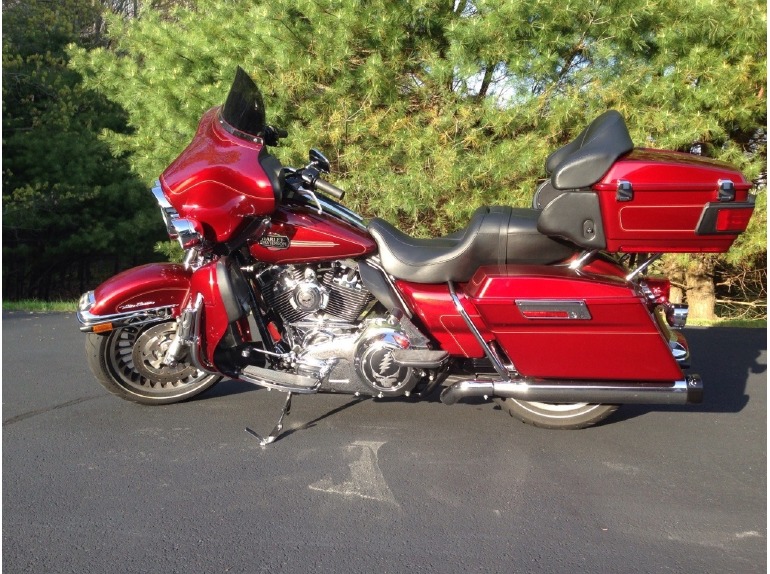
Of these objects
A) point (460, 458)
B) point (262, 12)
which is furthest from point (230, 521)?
point (262, 12)

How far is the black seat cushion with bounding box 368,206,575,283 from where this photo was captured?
10.8 feet

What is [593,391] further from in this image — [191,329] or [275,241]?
[191,329]

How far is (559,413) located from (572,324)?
0.81 metres

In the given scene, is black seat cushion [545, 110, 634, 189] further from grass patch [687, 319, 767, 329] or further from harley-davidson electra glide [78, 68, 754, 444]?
grass patch [687, 319, 767, 329]

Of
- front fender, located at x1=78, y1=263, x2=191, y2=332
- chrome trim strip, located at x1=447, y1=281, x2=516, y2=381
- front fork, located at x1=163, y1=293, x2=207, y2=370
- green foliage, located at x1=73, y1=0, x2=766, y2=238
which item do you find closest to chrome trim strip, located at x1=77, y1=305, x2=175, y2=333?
front fender, located at x1=78, y1=263, x2=191, y2=332

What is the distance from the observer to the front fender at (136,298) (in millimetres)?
3789

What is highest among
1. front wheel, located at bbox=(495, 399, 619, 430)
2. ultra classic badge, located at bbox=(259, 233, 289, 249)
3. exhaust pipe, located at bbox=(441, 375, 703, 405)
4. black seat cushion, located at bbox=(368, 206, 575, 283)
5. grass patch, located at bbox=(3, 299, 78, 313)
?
ultra classic badge, located at bbox=(259, 233, 289, 249)

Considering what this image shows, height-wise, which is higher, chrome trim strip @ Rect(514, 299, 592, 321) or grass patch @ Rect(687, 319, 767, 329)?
chrome trim strip @ Rect(514, 299, 592, 321)

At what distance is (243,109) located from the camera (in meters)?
3.60

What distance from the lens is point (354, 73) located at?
308 inches

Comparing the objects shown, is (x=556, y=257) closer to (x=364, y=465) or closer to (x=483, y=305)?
(x=483, y=305)

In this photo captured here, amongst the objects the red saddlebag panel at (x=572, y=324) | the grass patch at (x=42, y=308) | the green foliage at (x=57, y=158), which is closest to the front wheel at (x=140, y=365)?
the red saddlebag panel at (x=572, y=324)

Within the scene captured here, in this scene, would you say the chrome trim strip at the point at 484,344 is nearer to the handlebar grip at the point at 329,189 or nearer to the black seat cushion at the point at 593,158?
the black seat cushion at the point at 593,158

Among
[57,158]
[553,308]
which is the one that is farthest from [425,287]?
[57,158]
